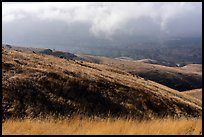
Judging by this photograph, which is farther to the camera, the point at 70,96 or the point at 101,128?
the point at 70,96

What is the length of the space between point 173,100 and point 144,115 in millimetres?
8207

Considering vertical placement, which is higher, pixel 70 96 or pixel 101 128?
pixel 70 96

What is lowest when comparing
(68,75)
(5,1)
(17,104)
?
(17,104)

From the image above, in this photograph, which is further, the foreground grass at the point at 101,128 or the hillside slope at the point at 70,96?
the hillside slope at the point at 70,96

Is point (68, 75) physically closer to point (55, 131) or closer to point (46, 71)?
point (46, 71)

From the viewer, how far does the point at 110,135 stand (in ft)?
40.2

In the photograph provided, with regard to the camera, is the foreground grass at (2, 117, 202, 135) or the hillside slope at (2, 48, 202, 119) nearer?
the foreground grass at (2, 117, 202, 135)

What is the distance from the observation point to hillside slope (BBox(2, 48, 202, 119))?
2544cm

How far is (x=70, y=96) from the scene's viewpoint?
1120 inches

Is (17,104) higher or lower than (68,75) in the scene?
lower

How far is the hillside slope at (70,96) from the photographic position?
2544 cm

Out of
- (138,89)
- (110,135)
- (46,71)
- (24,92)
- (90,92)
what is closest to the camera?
(110,135)

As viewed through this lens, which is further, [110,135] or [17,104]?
[17,104]

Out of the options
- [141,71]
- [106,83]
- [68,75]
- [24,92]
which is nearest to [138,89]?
[106,83]
